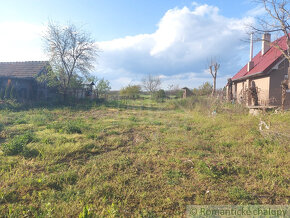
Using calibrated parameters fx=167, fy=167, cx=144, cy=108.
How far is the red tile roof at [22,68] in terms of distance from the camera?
15250mm

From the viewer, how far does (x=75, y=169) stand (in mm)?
3254

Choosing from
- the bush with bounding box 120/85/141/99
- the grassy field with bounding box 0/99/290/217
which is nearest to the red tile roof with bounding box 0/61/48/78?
the bush with bounding box 120/85/141/99

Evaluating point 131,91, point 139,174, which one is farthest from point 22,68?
point 139,174

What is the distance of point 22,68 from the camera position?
16156 mm

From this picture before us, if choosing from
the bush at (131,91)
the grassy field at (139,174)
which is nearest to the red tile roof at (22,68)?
the bush at (131,91)

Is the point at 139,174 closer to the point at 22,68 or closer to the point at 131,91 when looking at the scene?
the point at 22,68

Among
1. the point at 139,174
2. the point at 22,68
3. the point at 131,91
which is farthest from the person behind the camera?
the point at 131,91

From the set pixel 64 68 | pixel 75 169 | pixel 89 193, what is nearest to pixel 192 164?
pixel 89 193

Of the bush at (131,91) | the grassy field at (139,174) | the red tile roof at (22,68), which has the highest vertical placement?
the red tile roof at (22,68)

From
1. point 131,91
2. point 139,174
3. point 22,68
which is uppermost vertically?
point 22,68

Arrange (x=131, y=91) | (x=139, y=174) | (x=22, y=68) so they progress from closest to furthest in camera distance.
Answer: (x=139, y=174)
(x=22, y=68)
(x=131, y=91)

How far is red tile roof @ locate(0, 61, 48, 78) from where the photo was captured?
1525cm

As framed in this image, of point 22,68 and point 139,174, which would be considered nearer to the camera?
point 139,174

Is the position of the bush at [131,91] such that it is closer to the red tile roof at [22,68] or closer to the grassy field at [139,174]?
the red tile roof at [22,68]
